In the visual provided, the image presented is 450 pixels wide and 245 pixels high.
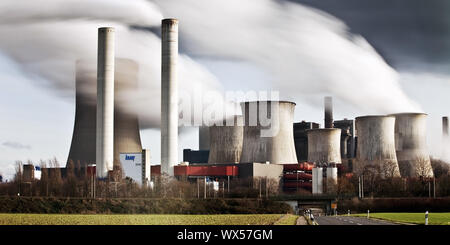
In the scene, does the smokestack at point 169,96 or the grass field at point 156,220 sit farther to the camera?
the smokestack at point 169,96

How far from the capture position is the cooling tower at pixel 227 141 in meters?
64.2

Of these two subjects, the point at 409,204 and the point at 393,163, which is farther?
the point at 393,163

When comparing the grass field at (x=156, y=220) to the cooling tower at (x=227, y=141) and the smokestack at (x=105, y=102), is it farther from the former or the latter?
the cooling tower at (x=227, y=141)

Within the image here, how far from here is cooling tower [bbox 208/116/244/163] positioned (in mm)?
64188

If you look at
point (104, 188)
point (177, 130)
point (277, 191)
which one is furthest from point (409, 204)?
point (277, 191)

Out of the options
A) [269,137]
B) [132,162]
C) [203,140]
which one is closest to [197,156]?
[203,140]

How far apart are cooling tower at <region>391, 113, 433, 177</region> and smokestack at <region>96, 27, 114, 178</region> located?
26.2m

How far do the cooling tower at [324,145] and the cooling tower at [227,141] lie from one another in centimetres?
758

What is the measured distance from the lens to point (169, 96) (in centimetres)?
5553

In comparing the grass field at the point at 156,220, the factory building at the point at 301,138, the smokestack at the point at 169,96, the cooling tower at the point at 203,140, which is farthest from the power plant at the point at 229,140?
the grass field at the point at 156,220

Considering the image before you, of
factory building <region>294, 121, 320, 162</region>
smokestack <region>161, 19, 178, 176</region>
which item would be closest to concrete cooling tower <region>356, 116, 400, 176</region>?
smokestack <region>161, 19, 178, 176</region>
